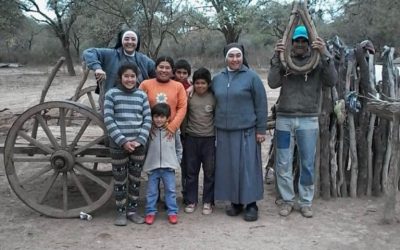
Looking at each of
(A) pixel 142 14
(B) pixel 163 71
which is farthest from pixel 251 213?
(A) pixel 142 14

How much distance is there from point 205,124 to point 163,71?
635 millimetres

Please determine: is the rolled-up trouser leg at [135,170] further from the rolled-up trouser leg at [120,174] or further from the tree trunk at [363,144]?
the tree trunk at [363,144]

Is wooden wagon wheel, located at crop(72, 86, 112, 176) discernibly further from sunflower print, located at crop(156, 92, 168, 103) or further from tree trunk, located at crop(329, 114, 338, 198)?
tree trunk, located at crop(329, 114, 338, 198)

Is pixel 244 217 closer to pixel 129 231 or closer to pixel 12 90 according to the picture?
pixel 129 231

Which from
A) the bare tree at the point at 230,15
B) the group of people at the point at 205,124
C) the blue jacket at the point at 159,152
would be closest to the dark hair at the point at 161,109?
the group of people at the point at 205,124

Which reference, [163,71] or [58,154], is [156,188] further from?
[163,71]

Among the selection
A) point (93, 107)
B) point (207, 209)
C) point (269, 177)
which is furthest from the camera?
point (269, 177)

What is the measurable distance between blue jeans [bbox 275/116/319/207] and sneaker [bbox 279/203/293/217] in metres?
0.04

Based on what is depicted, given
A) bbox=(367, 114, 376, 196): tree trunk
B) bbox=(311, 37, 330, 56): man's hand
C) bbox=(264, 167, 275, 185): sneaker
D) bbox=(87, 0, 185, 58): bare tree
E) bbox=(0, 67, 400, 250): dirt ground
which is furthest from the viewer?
bbox=(87, 0, 185, 58): bare tree

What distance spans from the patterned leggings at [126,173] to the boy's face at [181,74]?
84cm

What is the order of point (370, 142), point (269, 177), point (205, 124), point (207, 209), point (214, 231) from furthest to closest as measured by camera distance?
point (269, 177) < point (370, 142) < point (207, 209) < point (205, 124) < point (214, 231)

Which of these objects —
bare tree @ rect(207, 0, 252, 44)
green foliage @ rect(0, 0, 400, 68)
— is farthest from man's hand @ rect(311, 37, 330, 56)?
bare tree @ rect(207, 0, 252, 44)

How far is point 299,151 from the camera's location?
4500 mm

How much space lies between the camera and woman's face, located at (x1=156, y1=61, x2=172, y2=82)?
416 cm
